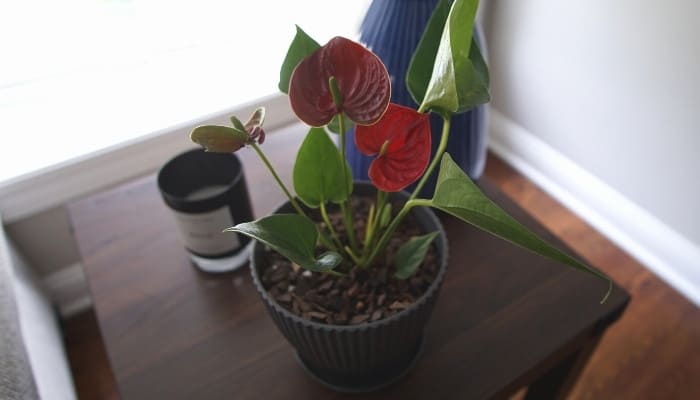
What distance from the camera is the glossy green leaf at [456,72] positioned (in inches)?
12.0

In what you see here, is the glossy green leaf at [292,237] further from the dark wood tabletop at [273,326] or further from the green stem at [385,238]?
the dark wood tabletop at [273,326]

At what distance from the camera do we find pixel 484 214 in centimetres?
A: 27

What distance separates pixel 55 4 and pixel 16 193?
31 cm

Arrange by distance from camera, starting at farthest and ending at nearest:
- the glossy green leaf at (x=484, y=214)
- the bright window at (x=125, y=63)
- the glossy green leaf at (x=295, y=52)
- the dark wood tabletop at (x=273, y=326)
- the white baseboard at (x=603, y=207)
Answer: the white baseboard at (x=603, y=207)
the bright window at (x=125, y=63)
the dark wood tabletop at (x=273, y=326)
the glossy green leaf at (x=295, y=52)
the glossy green leaf at (x=484, y=214)

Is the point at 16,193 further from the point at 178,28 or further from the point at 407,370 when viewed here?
the point at 407,370

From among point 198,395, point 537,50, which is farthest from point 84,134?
point 537,50

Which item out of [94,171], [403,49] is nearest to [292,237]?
[403,49]

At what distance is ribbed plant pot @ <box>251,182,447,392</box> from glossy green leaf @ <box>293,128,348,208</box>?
7cm

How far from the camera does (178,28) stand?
2.98ft

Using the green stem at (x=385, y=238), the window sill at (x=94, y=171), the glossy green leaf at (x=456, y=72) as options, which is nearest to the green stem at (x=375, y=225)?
the green stem at (x=385, y=238)

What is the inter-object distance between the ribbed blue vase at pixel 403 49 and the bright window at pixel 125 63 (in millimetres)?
Result: 412

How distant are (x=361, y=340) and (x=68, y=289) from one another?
0.80 m

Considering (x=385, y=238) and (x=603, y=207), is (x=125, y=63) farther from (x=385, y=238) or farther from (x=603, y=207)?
(x=603, y=207)

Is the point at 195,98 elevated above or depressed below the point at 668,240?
above
